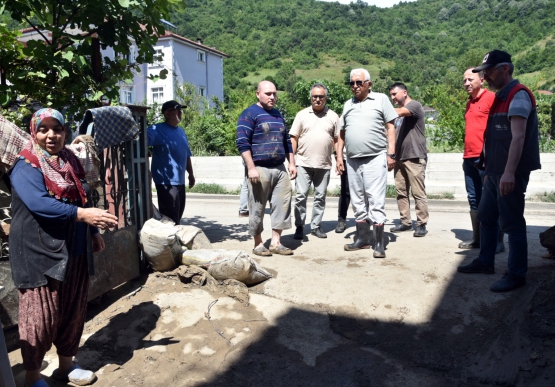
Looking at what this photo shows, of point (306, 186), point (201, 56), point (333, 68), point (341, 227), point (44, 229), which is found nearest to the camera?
point (44, 229)

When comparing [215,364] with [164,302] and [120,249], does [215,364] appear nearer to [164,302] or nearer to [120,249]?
[164,302]

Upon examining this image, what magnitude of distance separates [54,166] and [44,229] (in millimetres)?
393

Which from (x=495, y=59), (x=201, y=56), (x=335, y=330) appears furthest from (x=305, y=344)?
(x=201, y=56)

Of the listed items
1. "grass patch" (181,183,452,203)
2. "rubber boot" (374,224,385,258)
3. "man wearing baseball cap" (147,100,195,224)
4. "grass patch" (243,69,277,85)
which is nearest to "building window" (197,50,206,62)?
"grass patch" (243,69,277,85)

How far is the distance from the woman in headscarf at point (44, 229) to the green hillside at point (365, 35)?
71317 millimetres

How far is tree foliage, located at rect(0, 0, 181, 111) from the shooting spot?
4.88 metres

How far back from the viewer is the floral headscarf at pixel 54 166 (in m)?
2.98

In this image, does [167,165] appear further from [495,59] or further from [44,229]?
[495,59]

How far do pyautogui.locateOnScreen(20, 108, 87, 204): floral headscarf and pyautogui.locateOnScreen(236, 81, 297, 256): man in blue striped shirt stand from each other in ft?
8.59

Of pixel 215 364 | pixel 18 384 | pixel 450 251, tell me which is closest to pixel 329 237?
pixel 450 251

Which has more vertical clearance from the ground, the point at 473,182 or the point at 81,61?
the point at 81,61

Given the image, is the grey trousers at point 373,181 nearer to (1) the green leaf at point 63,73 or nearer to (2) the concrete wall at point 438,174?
(1) the green leaf at point 63,73

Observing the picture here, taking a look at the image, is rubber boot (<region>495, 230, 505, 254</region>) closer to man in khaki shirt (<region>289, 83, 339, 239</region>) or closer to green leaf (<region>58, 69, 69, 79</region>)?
man in khaki shirt (<region>289, 83, 339, 239</region>)

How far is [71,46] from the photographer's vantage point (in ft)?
16.5
